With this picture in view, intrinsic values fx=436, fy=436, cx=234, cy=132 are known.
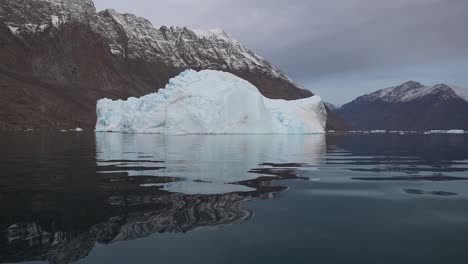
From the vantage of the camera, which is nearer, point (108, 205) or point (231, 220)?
point (231, 220)

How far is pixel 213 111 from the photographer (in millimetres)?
65438

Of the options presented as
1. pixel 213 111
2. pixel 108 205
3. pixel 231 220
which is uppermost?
pixel 213 111

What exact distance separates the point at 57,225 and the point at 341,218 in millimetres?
5073

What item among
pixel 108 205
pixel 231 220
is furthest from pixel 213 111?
pixel 231 220

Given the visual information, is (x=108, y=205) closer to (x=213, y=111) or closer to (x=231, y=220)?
(x=231, y=220)

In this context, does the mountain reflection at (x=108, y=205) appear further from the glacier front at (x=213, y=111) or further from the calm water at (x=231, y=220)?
the glacier front at (x=213, y=111)

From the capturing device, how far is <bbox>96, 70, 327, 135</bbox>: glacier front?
65.6 m

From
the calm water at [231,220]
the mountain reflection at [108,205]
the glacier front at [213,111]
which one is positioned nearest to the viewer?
the calm water at [231,220]

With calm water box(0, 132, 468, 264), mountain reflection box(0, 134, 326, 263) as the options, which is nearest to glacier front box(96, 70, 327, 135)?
mountain reflection box(0, 134, 326, 263)

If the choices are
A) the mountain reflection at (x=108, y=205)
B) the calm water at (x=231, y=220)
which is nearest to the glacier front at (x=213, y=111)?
the mountain reflection at (x=108, y=205)

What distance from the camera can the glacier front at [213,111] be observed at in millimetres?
65562

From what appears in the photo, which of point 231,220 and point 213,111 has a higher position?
point 213,111

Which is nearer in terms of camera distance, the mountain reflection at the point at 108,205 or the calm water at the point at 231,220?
the calm water at the point at 231,220

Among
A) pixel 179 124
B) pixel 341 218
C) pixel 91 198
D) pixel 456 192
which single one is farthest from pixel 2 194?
pixel 179 124
